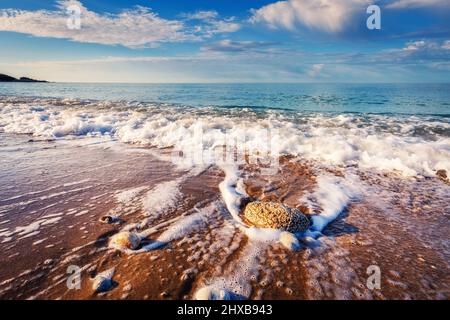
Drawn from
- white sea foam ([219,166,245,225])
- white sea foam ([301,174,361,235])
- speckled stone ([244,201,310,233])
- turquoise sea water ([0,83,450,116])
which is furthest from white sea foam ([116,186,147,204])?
turquoise sea water ([0,83,450,116])

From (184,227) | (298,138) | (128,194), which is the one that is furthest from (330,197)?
(298,138)

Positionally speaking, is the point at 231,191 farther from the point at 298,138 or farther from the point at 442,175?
the point at 442,175

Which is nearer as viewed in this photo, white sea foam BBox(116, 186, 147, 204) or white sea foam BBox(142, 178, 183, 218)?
white sea foam BBox(142, 178, 183, 218)

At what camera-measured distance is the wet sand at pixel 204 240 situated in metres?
2.94

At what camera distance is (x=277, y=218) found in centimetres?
394

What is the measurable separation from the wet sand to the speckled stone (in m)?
0.26

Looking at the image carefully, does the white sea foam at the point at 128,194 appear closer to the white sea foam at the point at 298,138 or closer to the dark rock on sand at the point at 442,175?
the white sea foam at the point at 298,138

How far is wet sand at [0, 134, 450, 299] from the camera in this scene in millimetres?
2939

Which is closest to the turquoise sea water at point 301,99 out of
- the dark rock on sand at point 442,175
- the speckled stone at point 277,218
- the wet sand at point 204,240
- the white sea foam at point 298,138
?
the white sea foam at point 298,138

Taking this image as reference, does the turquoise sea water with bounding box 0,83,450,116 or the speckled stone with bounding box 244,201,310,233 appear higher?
the turquoise sea water with bounding box 0,83,450,116

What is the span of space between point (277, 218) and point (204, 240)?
1.05 meters

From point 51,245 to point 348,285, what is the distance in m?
3.55

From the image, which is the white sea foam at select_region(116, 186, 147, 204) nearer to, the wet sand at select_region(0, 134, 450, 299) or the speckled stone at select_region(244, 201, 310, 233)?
the wet sand at select_region(0, 134, 450, 299)

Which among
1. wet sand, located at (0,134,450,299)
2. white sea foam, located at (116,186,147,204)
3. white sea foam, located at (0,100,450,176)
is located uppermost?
white sea foam, located at (0,100,450,176)
